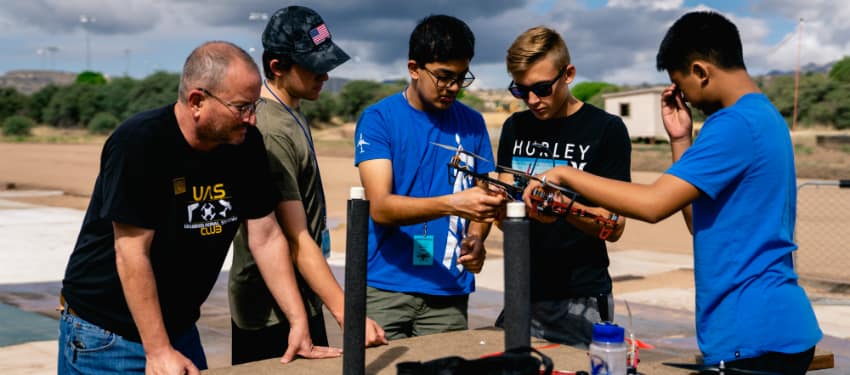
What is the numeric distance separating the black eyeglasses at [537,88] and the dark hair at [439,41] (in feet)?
0.74

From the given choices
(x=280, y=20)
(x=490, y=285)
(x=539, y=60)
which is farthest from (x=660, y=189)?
(x=490, y=285)

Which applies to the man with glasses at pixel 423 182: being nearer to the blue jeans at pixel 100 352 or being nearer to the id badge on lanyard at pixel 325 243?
the id badge on lanyard at pixel 325 243

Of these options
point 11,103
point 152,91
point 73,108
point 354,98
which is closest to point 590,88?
point 354,98

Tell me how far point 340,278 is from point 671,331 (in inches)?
154

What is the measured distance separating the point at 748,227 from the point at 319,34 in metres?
1.78

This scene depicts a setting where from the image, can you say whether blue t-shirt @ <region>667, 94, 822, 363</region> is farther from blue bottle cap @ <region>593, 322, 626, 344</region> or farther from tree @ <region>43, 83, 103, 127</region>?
tree @ <region>43, 83, 103, 127</region>

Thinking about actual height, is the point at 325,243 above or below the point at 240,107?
below

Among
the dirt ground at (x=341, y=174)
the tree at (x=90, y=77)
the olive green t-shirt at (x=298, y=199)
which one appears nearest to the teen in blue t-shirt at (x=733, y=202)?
the olive green t-shirt at (x=298, y=199)

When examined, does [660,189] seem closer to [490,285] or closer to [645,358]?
[645,358]

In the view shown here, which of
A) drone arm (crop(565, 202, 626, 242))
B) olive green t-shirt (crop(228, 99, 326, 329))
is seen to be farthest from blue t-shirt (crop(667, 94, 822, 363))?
olive green t-shirt (crop(228, 99, 326, 329))

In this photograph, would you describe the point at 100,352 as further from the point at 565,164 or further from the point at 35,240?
the point at 35,240

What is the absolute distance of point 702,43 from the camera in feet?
8.32

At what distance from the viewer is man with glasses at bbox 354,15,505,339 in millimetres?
3547

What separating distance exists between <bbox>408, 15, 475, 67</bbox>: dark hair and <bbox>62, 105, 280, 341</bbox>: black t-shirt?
0.83 m
